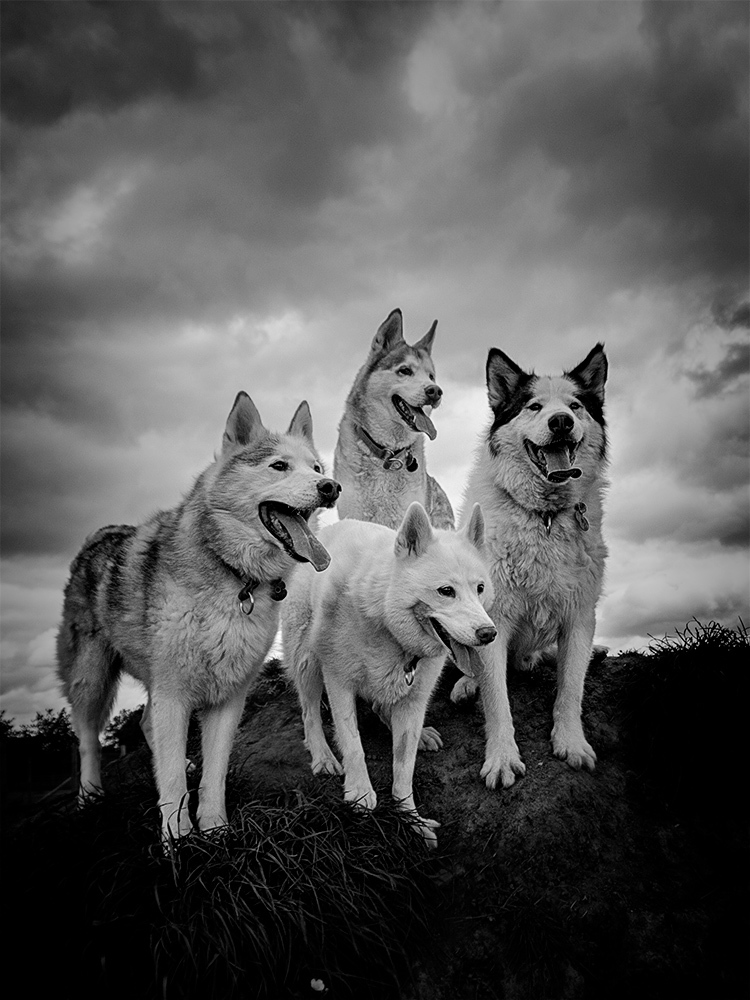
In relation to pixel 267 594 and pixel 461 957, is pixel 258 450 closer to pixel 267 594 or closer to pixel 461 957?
pixel 267 594

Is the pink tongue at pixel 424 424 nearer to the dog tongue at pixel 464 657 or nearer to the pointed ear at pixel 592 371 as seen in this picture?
the pointed ear at pixel 592 371

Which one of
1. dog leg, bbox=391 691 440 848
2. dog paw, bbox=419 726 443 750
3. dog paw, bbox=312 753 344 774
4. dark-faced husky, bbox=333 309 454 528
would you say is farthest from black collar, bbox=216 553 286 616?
dark-faced husky, bbox=333 309 454 528

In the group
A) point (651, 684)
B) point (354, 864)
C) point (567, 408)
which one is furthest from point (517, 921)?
point (567, 408)

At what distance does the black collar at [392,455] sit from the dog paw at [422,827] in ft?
13.0

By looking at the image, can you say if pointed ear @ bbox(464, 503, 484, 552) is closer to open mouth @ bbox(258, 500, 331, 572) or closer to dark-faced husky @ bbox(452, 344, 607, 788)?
dark-faced husky @ bbox(452, 344, 607, 788)

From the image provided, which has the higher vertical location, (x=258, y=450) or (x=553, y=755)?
(x=258, y=450)

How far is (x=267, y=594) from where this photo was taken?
5098 mm

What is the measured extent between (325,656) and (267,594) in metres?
0.74

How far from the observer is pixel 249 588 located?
504 centimetres

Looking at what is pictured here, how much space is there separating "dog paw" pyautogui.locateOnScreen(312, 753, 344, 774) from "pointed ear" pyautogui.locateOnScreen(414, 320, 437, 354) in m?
4.71

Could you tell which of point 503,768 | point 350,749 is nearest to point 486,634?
point 350,749

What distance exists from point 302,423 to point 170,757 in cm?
255

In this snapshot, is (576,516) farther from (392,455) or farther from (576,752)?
(392,455)

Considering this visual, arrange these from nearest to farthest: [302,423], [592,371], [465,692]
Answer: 1. [302,423]
2. [592,371]
3. [465,692]
